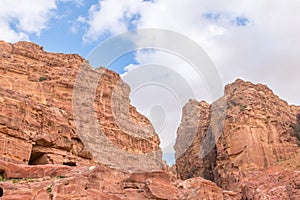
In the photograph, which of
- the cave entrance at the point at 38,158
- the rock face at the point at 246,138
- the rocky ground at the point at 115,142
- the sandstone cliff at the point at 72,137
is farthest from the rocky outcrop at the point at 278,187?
the cave entrance at the point at 38,158

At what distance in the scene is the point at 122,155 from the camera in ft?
176

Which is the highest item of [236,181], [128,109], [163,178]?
[128,109]

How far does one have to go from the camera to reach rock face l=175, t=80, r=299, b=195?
65875 mm

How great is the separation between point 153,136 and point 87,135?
779 inches

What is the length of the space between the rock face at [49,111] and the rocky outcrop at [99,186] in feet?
28.3

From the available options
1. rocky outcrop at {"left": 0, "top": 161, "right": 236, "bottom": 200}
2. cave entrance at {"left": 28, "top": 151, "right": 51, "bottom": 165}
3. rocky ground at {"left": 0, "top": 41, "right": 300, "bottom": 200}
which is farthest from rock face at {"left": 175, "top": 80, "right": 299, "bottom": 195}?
rocky outcrop at {"left": 0, "top": 161, "right": 236, "bottom": 200}

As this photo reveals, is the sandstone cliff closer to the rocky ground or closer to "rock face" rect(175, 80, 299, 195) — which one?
the rocky ground

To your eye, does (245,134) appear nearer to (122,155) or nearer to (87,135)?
(122,155)

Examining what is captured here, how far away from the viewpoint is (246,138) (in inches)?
2650

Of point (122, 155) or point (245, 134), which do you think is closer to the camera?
point (122, 155)

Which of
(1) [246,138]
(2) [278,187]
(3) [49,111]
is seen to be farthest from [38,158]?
(1) [246,138]

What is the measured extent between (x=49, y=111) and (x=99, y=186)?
23527 mm

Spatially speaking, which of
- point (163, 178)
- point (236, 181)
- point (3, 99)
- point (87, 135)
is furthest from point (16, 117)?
point (236, 181)

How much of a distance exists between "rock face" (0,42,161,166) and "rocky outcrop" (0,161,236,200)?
8.64 m
